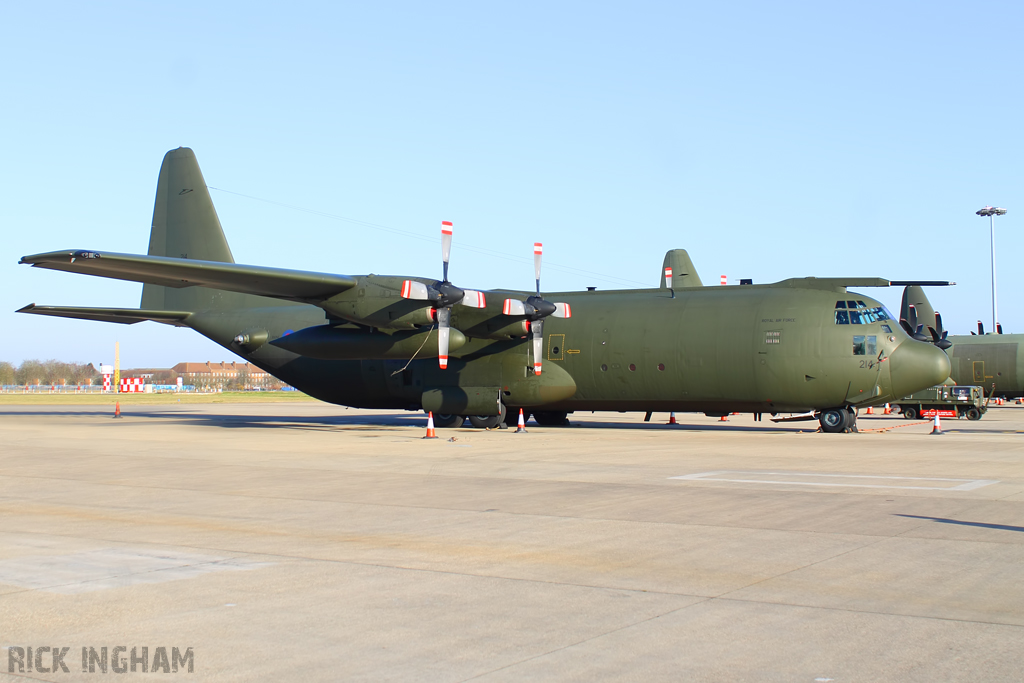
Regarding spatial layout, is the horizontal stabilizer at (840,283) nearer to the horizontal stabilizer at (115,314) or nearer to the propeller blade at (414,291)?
the propeller blade at (414,291)

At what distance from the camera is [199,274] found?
22.4 meters

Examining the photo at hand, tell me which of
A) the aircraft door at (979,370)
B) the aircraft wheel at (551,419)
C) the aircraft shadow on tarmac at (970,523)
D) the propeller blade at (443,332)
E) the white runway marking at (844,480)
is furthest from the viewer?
the aircraft door at (979,370)

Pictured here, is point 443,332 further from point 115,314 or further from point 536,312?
point 115,314

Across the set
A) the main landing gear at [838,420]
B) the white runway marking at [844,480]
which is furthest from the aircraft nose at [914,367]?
the white runway marking at [844,480]

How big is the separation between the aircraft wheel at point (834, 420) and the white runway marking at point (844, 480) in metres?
11.2

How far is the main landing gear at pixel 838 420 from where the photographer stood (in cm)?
2430

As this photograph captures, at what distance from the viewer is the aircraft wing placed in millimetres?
20734

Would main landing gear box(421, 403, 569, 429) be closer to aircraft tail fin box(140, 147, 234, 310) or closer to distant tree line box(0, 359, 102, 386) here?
aircraft tail fin box(140, 147, 234, 310)

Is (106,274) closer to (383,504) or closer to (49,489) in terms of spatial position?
(49,489)

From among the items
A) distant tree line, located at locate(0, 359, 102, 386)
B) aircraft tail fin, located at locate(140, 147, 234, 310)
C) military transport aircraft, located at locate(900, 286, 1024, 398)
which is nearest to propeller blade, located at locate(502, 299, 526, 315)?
aircraft tail fin, located at locate(140, 147, 234, 310)

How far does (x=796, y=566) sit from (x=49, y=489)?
10026mm

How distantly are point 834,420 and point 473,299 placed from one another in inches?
411

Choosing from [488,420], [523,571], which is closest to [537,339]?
[488,420]

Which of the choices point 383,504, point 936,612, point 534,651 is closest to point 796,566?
point 936,612
